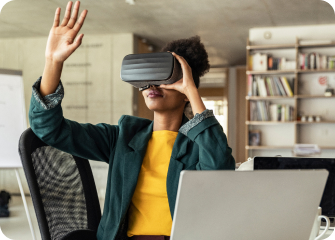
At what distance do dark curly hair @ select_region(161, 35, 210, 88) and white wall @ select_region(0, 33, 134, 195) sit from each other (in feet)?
14.0

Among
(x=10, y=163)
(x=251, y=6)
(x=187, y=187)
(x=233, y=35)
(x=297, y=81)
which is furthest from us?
(x=233, y=35)

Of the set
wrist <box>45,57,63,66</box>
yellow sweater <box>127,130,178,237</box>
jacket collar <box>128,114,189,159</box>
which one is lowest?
yellow sweater <box>127,130,178,237</box>

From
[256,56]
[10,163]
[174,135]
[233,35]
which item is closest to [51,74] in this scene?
[174,135]

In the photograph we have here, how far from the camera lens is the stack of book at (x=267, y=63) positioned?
15.3ft

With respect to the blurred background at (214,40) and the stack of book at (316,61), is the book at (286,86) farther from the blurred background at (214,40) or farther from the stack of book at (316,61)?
the stack of book at (316,61)

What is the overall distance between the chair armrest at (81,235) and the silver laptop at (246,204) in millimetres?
504

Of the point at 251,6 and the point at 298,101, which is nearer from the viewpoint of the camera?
the point at 251,6

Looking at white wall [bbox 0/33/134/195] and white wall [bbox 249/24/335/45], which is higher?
white wall [bbox 249/24/335/45]

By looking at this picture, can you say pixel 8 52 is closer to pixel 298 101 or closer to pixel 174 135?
pixel 298 101

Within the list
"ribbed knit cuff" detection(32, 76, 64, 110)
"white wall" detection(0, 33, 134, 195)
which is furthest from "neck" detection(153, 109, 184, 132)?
"white wall" detection(0, 33, 134, 195)

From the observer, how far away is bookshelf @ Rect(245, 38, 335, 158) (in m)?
4.58

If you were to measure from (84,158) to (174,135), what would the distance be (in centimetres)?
31

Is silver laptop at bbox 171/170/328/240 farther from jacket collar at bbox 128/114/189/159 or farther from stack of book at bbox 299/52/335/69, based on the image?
stack of book at bbox 299/52/335/69

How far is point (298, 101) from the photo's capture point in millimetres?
4680
